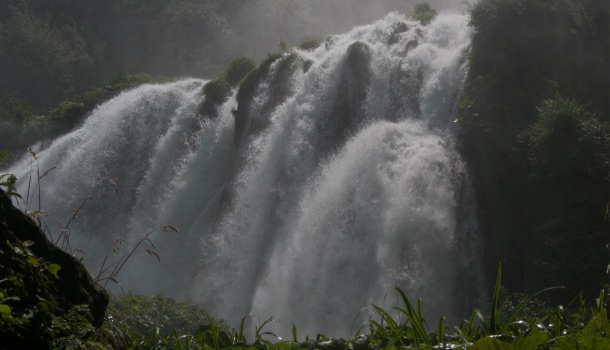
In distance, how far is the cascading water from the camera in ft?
43.6

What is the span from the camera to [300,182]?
17.1 m

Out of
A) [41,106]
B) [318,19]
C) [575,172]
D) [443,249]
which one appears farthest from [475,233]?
[318,19]

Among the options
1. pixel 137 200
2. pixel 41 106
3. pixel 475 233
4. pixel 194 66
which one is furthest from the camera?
pixel 194 66

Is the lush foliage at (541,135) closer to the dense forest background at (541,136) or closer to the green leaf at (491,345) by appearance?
the dense forest background at (541,136)

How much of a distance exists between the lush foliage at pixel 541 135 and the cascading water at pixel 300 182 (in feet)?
2.08

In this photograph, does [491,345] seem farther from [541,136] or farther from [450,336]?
[541,136]

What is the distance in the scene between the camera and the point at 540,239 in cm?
1237

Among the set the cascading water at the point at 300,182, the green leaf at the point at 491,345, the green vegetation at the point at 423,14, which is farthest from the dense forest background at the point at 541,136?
the green vegetation at the point at 423,14

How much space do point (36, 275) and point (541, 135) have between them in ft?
36.5

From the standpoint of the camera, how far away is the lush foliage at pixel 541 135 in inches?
466

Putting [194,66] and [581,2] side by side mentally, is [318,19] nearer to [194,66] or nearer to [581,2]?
[194,66]

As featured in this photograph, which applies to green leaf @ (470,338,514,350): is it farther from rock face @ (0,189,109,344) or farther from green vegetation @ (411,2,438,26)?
green vegetation @ (411,2,438,26)

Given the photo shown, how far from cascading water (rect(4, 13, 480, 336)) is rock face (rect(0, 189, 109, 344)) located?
9.03 metres

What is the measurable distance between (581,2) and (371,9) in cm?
4145
